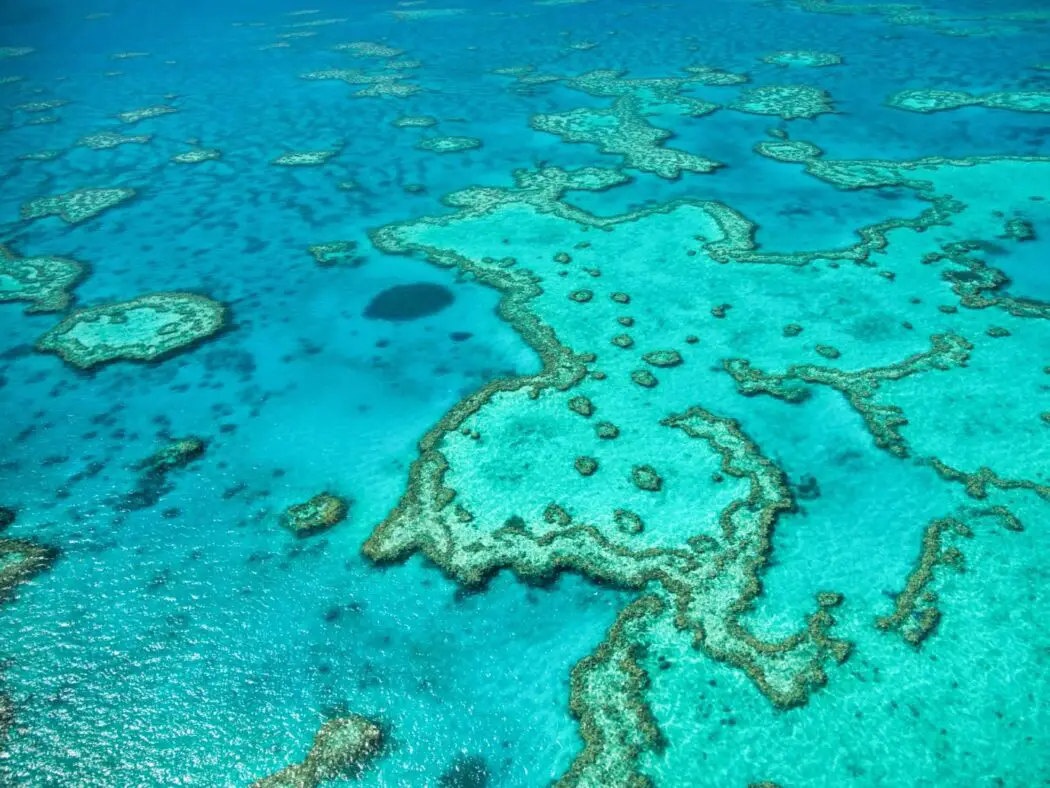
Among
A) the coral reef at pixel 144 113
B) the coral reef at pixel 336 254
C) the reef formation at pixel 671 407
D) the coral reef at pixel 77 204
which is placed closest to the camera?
the reef formation at pixel 671 407

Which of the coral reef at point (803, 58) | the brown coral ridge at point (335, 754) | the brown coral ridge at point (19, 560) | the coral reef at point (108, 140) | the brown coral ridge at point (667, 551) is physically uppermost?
the coral reef at point (803, 58)

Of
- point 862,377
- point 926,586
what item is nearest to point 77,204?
point 862,377

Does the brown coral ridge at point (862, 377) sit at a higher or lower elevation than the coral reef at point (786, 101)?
lower

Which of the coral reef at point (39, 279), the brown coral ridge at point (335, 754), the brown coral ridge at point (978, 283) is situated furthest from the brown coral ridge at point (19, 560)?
the brown coral ridge at point (978, 283)

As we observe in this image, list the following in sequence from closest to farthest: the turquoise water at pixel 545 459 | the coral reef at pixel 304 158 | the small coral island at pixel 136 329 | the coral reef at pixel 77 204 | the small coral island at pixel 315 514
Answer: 1. the turquoise water at pixel 545 459
2. the small coral island at pixel 315 514
3. the small coral island at pixel 136 329
4. the coral reef at pixel 77 204
5. the coral reef at pixel 304 158

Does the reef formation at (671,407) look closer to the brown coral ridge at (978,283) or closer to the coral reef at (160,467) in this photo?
the brown coral ridge at (978,283)

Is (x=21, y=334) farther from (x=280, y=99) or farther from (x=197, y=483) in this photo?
(x=280, y=99)

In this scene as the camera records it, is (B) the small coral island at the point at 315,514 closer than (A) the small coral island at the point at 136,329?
Yes
